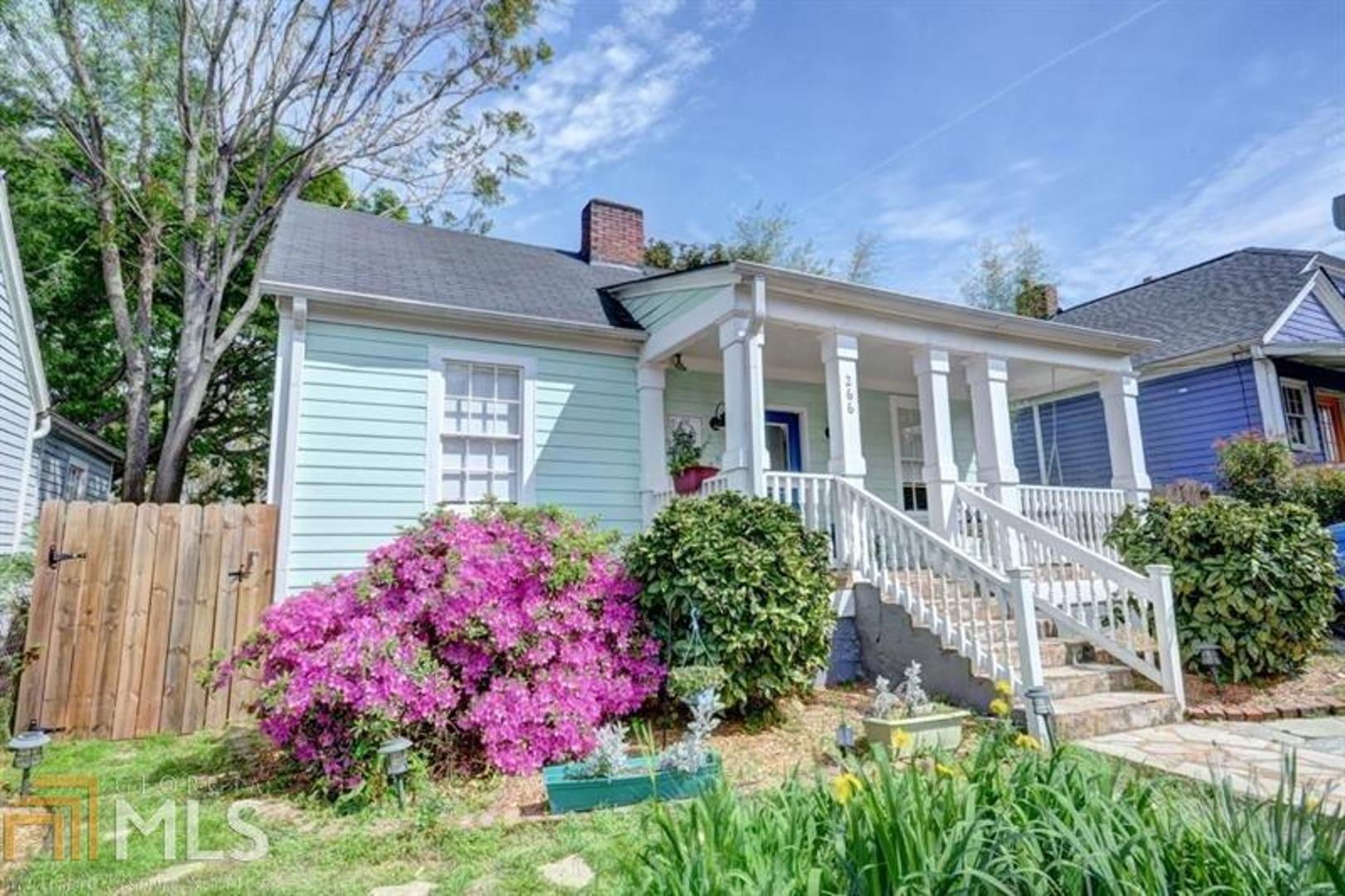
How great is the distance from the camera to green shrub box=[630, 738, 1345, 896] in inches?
64.4

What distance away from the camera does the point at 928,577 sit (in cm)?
611

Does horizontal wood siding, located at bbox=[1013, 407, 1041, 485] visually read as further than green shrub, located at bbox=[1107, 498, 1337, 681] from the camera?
Yes

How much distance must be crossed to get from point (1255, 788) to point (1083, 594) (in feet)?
13.1

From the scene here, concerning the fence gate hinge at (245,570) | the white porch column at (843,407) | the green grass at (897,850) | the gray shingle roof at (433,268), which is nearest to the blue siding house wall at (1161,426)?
the white porch column at (843,407)

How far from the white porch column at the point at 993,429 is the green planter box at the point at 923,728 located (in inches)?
171

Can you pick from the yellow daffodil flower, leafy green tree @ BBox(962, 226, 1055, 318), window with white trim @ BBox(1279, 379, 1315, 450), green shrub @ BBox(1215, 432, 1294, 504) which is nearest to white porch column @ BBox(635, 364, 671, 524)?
the yellow daffodil flower

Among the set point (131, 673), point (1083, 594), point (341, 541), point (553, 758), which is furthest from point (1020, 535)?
point (131, 673)

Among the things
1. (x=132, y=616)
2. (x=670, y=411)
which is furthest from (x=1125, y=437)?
(x=132, y=616)

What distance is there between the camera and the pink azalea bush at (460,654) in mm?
3998

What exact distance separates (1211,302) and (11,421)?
802 inches

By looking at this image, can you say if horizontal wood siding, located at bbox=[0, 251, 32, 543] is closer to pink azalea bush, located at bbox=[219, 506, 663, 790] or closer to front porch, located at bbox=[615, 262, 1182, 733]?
pink azalea bush, located at bbox=[219, 506, 663, 790]

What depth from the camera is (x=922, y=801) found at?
191cm

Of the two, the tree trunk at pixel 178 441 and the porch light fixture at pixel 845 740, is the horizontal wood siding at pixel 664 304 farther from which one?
the tree trunk at pixel 178 441

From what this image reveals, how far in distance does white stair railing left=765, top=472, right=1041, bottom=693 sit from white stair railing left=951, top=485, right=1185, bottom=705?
35 centimetres
